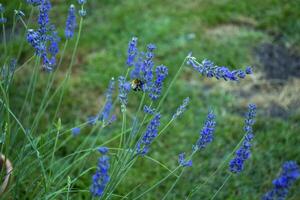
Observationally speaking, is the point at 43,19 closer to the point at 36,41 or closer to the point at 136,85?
the point at 36,41

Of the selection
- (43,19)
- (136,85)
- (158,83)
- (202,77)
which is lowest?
(202,77)

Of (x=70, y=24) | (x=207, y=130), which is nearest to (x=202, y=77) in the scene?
(x=70, y=24)

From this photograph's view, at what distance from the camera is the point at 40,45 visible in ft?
6.01

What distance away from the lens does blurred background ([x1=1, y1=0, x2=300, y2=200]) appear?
118 inches

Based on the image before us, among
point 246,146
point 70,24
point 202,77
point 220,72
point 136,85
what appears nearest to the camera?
point 220,72

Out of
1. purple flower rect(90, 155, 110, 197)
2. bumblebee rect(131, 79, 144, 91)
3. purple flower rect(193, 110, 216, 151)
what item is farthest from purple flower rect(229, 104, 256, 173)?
purple flower rect(90, 155, 110, 197)

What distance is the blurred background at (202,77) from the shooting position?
118 inches

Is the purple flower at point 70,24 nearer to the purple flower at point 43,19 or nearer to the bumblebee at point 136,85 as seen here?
the purple flower at point 43,19

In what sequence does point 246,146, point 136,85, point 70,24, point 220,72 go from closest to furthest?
point 220,72, point 246,146, point 136,85, point 70,24

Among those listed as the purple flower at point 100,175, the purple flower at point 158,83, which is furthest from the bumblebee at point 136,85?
the purple flower at point 100,175

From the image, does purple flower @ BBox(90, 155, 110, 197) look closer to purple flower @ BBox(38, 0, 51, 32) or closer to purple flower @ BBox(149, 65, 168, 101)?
purple flower @ BBox(149, 65, 168, 101)

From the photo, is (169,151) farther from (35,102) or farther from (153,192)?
(35,102)

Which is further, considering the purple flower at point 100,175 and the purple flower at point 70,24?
the purple flower at point 70,24

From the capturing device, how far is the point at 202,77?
3.90m
